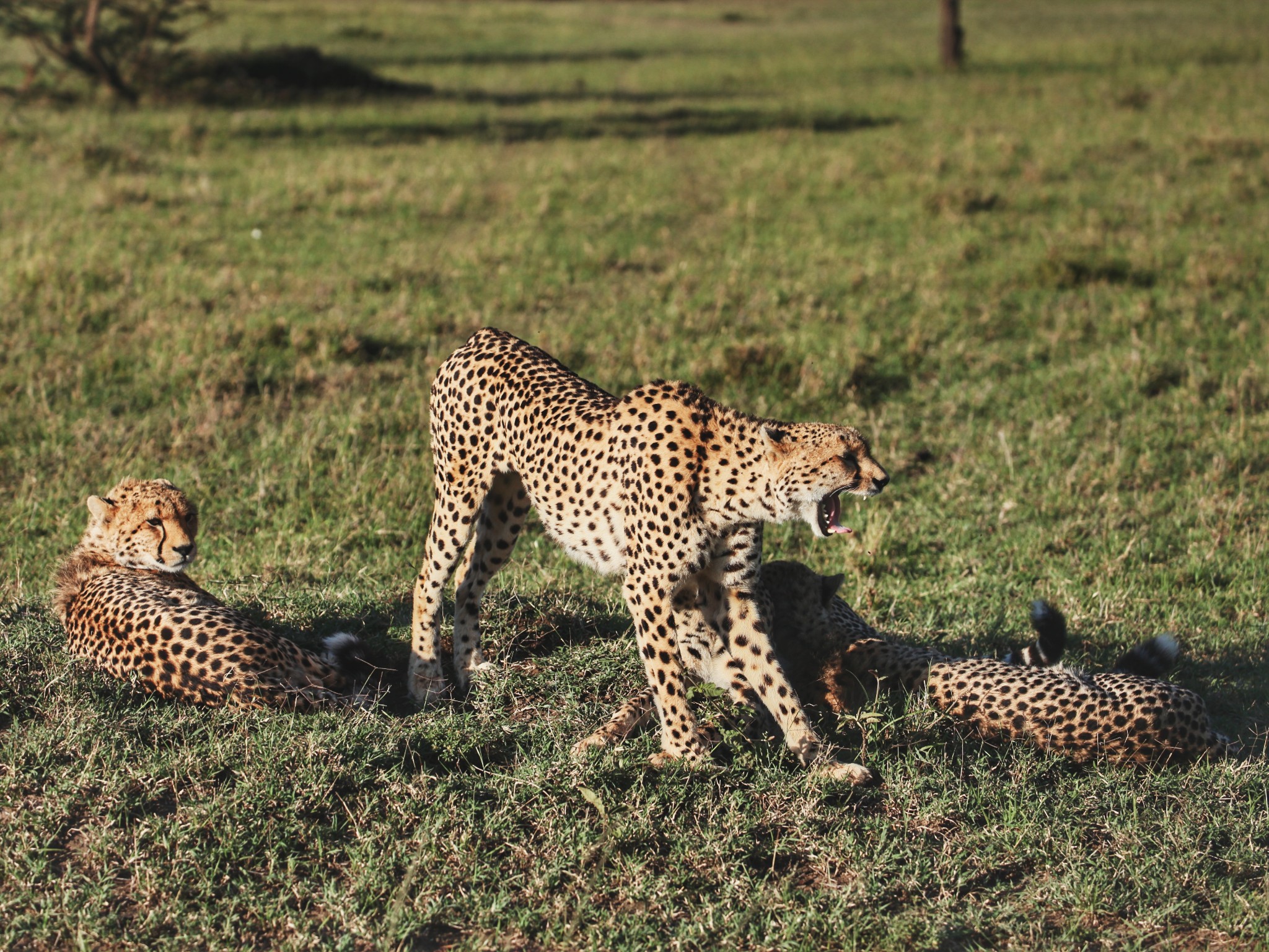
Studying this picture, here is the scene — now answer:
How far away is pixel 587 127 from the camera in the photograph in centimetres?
1791

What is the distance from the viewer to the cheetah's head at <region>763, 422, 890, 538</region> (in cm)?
387

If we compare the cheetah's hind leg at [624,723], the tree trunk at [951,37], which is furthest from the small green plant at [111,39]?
the cheetah's hind leg at [624,723]

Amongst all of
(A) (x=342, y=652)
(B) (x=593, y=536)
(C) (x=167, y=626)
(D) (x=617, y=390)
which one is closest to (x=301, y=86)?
→ (D) (x=617, y=390)

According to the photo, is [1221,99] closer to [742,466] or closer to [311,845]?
[742,466]

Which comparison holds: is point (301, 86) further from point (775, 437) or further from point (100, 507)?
point (775, 437)

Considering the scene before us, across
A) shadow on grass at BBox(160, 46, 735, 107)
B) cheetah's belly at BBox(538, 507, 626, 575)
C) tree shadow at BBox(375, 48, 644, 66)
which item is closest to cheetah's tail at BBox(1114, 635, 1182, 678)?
cheetah's belly at BBox(538, 507, 626, 575)

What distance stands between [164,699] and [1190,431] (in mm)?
5543

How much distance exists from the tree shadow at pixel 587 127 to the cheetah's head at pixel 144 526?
37.6ft

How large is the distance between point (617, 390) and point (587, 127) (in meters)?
10.6

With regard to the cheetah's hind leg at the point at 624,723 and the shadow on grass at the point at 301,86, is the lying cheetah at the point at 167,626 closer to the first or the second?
the cheetah's hind leg at the point at 624,723

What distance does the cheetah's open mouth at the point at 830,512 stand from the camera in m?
3.91

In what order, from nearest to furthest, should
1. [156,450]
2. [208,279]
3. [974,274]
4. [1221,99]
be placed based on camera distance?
1. [156,450]
2. [208,279]
3. [974,274]
4. [1221,99]

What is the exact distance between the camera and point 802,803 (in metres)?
3.88

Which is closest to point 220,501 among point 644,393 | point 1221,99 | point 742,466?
point 644,393
